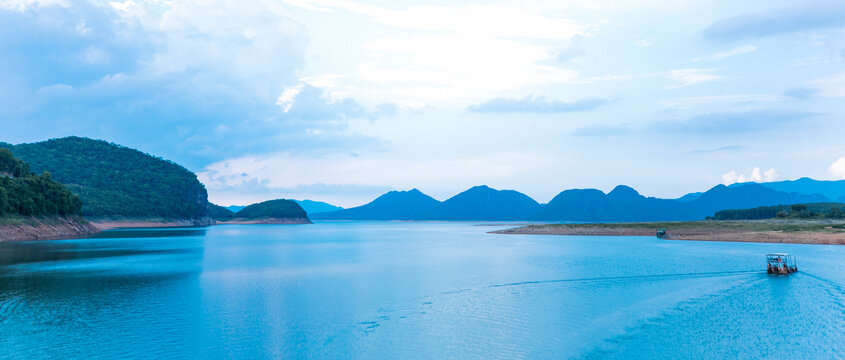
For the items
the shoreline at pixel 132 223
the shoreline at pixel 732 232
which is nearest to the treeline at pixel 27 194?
the shoreline at pixel 132 223

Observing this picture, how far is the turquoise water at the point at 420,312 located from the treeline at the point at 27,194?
45.8 meters

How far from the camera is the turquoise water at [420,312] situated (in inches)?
696

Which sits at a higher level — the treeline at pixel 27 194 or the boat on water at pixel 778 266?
the treeline at pixel 27 194

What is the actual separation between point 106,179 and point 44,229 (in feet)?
311

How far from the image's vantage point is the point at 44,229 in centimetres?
8338

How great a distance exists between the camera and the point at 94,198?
453ft

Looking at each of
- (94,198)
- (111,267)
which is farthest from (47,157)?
(111,267)

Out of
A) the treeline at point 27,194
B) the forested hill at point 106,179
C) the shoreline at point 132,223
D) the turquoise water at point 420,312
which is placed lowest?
the turquoise water at point 420,312

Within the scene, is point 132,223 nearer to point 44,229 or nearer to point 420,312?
point 44,229

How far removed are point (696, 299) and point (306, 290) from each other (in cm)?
2243

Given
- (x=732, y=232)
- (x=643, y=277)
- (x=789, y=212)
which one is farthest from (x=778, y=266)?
(x=789, y=212)

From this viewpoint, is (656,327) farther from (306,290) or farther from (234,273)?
(234,273)

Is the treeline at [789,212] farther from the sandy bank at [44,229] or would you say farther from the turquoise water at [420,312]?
the sandy bank at [44,229]

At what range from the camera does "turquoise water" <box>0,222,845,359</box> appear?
1769 cm
